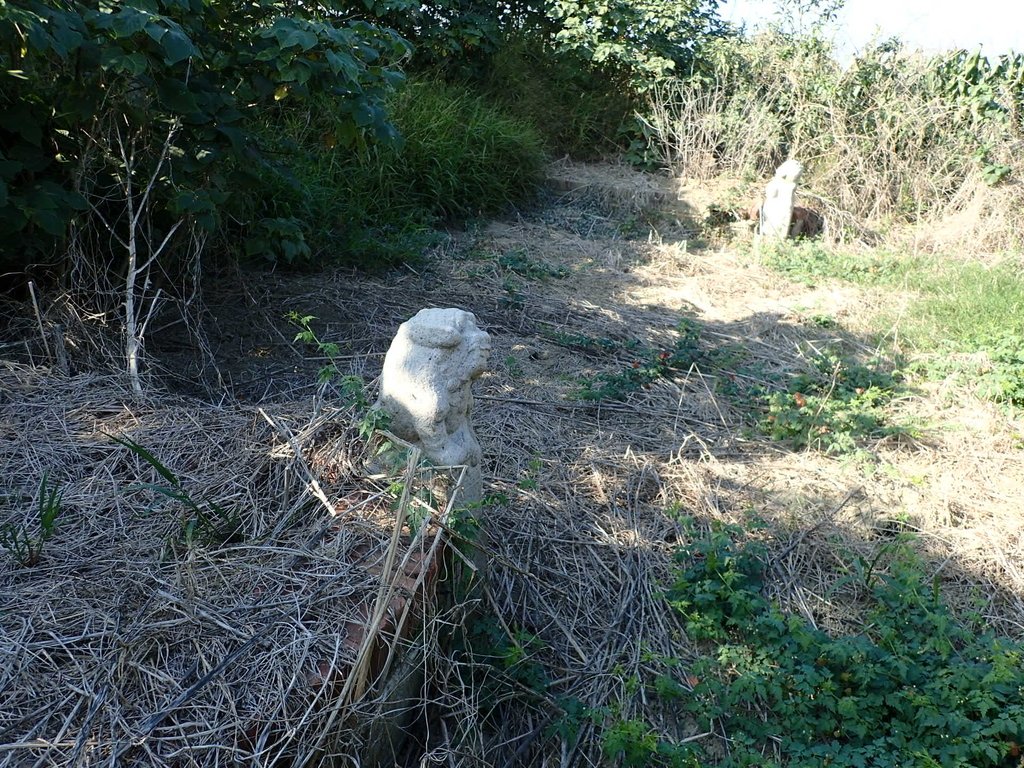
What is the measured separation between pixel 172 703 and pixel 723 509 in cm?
241

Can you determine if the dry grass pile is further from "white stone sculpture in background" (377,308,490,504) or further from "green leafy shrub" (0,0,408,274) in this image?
"green leafy shrub" (0,0,408,274)

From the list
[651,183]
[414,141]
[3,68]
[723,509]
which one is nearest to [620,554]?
[723,509]

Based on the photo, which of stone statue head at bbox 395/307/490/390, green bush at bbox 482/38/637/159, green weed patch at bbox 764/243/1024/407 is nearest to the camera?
stone statue head at bbox 395/307/490/390

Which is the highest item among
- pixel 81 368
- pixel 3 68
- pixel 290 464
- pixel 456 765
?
pixel 3 68

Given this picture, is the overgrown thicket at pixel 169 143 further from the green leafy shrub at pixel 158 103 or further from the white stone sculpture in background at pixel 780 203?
the white stone sculpture in background at pixel 780 203

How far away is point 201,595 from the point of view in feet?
7.48

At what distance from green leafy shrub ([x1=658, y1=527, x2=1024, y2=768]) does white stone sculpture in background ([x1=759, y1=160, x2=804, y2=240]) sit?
5.45m

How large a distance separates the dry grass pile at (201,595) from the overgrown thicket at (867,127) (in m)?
7.06

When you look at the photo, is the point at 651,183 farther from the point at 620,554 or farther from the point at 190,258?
the point at 620,554

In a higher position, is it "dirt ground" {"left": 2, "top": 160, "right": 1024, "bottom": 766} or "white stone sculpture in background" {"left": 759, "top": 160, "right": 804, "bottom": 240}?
"white stone sculpture in background" {"left": 759, "top": 160, "right": 804, "bottom": 240}

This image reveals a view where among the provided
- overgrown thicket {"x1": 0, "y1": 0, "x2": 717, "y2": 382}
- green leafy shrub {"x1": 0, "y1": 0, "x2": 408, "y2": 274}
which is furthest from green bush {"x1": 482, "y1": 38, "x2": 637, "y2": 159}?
green leafy shrub {"x1": 0, "y1": 0, "x2": 408, "y2": 274}

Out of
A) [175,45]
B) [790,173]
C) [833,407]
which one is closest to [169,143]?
[175,45]

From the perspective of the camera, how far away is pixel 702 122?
9.58 m

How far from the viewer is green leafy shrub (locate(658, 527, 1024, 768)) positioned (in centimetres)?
258
